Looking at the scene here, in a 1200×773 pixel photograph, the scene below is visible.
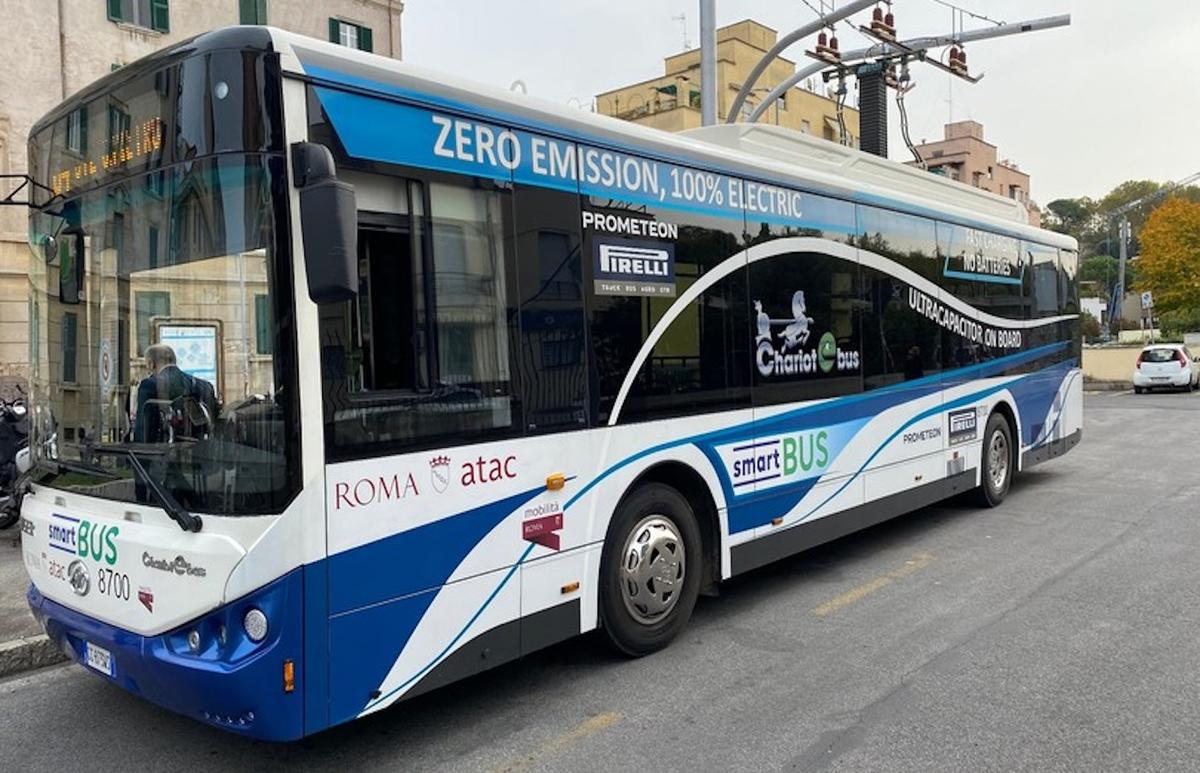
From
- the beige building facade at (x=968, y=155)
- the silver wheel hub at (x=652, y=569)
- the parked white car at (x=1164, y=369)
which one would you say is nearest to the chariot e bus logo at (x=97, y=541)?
the silver wheel hub at (x=652, y=569)

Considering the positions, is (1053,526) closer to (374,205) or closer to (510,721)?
(510,721)

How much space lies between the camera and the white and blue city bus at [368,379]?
3.50 meters

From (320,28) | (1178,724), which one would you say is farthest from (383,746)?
(320,28)

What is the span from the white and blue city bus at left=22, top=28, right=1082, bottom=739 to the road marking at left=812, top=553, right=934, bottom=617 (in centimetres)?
65

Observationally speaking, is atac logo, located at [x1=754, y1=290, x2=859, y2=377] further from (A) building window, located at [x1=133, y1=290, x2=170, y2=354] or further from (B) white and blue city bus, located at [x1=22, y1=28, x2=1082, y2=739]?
(A) building window, located at [x1=133, y1=290, x2=170, y2=354]

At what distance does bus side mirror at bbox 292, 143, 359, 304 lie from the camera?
3.30 metres

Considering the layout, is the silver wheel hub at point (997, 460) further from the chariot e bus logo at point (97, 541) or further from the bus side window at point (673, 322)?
the chariot e bus logo at point (97, 541)

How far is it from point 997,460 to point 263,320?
8446 millimetres

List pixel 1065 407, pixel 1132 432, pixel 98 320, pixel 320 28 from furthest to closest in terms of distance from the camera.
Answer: pixel 320 28 < pixel 1132 432 < pixel 1065 407 < pixel 98 320

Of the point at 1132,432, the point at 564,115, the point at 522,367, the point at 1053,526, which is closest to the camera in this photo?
the point at 522,367

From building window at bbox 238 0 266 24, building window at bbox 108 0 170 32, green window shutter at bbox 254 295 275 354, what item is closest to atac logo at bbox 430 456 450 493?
green window shutter at bbox 254 295 275 354

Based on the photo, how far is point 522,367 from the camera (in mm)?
4445

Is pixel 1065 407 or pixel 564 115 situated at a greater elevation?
pixel 564 115

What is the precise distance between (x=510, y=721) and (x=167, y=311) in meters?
2.51
